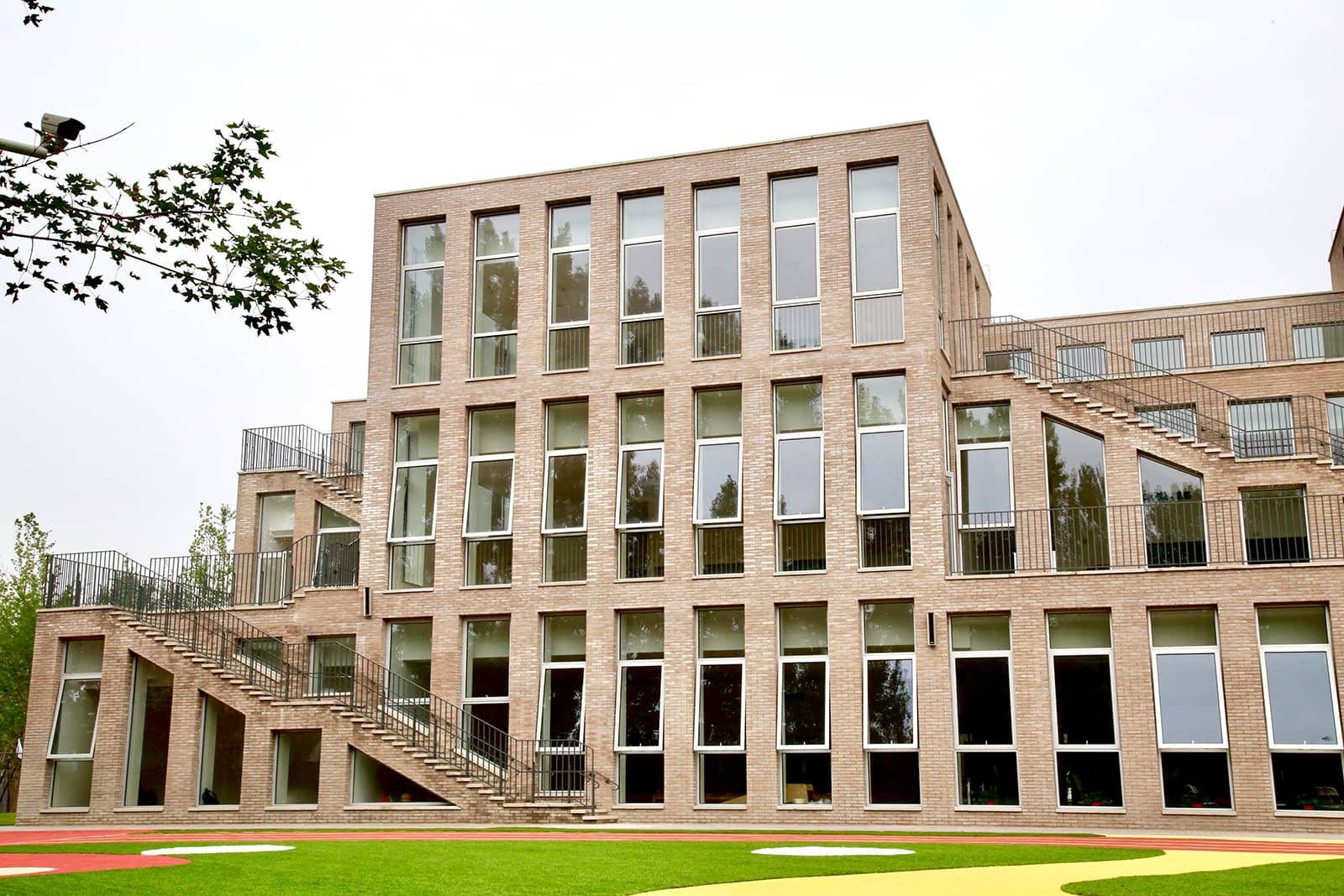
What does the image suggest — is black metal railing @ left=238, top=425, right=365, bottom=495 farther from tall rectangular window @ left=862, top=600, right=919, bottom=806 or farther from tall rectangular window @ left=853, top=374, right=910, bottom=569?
tall rectangular window @ left=862, top=600, right=919, bottom=806

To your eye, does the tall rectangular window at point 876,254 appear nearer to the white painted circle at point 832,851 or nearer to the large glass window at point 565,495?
the large glass window at point 565,495

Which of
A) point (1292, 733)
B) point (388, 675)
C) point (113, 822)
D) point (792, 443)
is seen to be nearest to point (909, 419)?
point (792, 443)

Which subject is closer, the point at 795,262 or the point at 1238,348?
the point at 795,262

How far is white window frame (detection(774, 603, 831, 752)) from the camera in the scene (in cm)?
2480

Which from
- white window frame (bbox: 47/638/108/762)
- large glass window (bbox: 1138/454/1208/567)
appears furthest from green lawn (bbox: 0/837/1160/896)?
white window frame (bbox: 47/638/108/762)

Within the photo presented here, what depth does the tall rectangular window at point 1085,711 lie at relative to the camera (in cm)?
2325

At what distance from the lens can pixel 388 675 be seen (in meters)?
28.0

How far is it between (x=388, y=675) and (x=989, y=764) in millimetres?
11918

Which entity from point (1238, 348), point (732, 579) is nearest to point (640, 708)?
point (732, 579)

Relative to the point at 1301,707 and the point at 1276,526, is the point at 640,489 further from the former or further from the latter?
the point at 1301,707

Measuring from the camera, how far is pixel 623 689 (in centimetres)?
2636

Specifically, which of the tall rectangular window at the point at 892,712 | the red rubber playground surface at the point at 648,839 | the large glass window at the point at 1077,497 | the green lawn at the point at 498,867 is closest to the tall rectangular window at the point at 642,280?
the tall rectangular window at the point at 892,712

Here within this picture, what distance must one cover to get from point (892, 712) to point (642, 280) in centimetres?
998

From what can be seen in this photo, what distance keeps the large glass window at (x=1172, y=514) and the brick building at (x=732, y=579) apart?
0.07 metres
